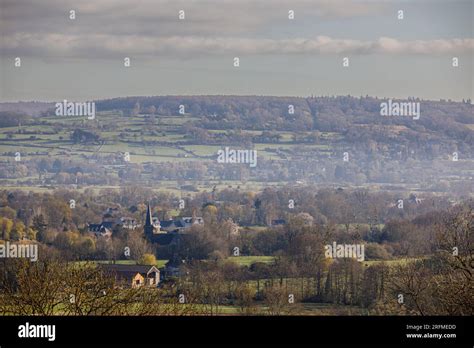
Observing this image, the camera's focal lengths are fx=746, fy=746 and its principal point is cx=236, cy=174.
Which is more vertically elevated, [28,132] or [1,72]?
[1,72]

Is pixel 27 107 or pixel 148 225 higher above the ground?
pixel 27 107

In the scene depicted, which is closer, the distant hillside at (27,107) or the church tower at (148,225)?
the church tower at (148,225)

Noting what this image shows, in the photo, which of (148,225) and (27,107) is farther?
(148,225)

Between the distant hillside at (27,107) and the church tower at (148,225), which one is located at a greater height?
the distant hillside at (27,107)

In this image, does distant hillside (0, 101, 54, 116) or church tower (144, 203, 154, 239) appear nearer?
church tower (144, 203, 154, 239)

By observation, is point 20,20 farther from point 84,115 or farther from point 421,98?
point 421,98

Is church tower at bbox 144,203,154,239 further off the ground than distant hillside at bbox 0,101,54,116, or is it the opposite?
distant hillside at bbox 0,101,54,116

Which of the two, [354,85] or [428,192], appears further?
[354,85]
